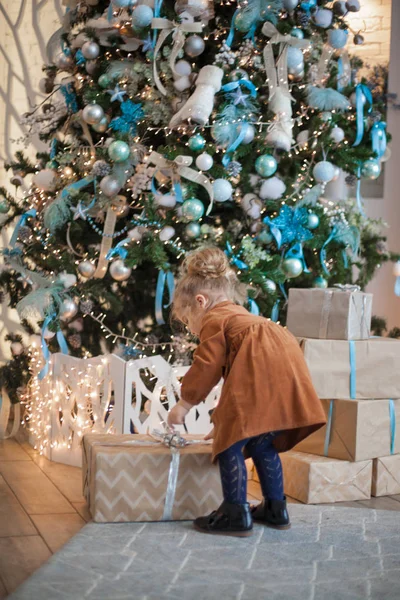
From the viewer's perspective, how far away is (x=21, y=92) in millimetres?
4574

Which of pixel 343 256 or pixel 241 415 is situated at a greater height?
pixel 343 256

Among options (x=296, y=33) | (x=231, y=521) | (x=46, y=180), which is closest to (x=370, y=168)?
(x=296, y=33)

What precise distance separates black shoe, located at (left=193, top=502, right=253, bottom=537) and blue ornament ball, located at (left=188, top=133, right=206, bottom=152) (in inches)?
54.6

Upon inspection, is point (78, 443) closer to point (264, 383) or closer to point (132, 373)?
point (132, 373)

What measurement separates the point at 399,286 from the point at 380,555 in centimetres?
162

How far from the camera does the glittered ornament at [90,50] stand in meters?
3.36

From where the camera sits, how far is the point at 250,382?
2.43 m

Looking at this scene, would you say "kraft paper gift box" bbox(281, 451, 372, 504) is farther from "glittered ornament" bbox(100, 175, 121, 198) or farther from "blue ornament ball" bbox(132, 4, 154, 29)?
"blue ornament ball" bbox(132, 4, 154, 29)

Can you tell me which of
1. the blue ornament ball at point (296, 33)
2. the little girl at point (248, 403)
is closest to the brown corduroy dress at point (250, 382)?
the little girl at point (248, 403)

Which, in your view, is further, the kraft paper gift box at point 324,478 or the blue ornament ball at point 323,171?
the blue ornament ball at point 323,171

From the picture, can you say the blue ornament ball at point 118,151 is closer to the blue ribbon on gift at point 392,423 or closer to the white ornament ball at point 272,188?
the white ornament ball at point 272,188

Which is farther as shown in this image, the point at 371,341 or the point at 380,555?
the point at 371,341

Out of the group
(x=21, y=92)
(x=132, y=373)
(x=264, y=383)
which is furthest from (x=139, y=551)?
(x=21, y=92)

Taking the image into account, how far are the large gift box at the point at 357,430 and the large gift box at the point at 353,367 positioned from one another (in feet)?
0.18
